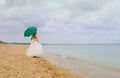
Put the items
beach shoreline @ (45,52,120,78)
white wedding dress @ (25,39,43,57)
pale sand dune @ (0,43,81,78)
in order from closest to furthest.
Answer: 1. pale sand dune @ (0,43,81,78)
2. beach shoreline @ (45,52,120,78)
3. white wedding dress @ (25,39,43,57)

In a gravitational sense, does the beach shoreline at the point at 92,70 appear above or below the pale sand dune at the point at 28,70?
below

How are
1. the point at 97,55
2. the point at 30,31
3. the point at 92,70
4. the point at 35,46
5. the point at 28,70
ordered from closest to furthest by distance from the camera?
1. the point at 28,70
2. the point at 92,70
3. the point at 30,31
4. the point at 35,46
5. the point at 97,55

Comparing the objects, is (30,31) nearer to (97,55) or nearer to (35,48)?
(35,48)

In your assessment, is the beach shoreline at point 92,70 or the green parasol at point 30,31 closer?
the beach shoreline at point 92,70

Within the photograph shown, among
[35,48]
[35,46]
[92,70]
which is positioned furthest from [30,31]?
[92,70]

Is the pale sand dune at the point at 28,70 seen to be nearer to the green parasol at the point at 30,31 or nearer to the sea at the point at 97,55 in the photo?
the green parasol at the point at 30,31

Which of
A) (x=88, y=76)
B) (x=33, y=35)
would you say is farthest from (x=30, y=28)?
(x=88, y=76)

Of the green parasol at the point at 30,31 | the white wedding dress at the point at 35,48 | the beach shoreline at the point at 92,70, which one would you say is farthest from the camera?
the white wedding dress at the point at 35,48

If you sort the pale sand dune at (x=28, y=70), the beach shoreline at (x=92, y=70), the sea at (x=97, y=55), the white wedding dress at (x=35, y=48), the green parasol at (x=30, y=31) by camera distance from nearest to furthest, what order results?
the pale sand dune at (x=28, y=70)
the beach shoreline at (x=92, y=70)
the green parasol at (x=30, y=31)
the white wedding dress at (x=35, y=48)
the sea at (x=97, y=55)

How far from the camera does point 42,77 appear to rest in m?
9.20

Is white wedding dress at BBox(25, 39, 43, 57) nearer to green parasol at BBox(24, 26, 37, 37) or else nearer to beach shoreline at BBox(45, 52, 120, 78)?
green parasol at BBox(24, 26, 37, 37)

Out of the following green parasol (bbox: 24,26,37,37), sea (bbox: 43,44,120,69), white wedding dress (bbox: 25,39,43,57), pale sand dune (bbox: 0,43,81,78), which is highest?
green parasol (bbox: 24,26,37,37)

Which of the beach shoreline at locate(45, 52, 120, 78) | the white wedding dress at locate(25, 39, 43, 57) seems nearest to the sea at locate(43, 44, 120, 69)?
the beach shoreline at locate(45, 52, 120, 78)

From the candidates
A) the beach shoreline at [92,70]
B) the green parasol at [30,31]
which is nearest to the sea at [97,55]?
the beach shoreline at [92,70]
